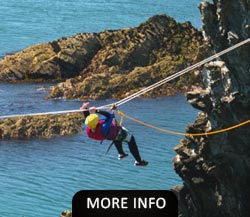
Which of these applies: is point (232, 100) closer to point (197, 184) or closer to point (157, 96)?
point (197, 184)

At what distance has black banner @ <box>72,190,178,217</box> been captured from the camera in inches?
363

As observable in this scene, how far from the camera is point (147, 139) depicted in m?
88.2

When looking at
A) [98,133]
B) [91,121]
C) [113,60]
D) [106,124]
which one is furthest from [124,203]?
[113,60]

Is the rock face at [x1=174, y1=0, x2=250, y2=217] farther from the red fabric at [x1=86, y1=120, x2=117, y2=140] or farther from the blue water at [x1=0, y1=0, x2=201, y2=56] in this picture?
the blue water at [x1=0, y1=0, x2=201, y2=56]

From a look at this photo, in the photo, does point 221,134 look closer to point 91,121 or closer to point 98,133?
point 98,133

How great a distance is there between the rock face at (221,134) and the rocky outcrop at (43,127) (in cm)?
2849

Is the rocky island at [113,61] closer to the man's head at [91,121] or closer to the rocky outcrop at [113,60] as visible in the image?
the rocky outcrop at [113,60]

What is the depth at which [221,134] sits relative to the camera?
53.6m

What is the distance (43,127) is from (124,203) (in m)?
80.0

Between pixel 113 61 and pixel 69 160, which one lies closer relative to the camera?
pixel 69 160

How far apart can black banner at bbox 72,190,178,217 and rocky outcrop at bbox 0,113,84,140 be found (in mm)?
78729

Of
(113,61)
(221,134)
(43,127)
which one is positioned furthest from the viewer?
(113,61)

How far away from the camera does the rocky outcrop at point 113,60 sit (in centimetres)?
9881

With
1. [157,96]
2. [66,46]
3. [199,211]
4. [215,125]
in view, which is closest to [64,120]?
[157,96]
